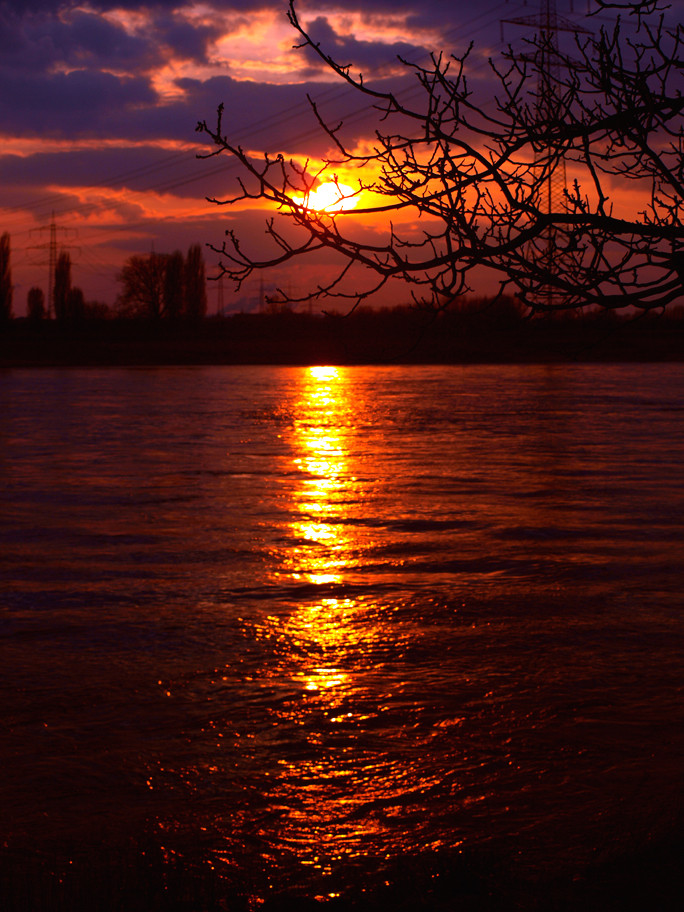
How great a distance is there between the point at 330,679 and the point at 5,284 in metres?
90.4

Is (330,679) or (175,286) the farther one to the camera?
(175,286)

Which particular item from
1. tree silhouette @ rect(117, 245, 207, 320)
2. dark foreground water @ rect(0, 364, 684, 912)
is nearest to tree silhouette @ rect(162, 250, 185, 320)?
tree silhouette @ rect(117, 245, 207, 320)

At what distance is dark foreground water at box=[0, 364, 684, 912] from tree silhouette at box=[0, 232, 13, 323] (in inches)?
3053

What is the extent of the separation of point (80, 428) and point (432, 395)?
47.8 ft

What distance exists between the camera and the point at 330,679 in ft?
22.7

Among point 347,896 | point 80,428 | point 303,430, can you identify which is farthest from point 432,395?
point 347,896

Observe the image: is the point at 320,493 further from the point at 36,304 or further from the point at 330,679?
the point at 36,304

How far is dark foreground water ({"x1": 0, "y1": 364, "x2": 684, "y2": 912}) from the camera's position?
464 cm

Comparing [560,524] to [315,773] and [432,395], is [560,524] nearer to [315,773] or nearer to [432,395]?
[315,773]

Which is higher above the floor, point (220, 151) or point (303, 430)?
point (220, 151)

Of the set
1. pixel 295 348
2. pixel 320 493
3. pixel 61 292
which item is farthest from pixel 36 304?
pixel 320 493

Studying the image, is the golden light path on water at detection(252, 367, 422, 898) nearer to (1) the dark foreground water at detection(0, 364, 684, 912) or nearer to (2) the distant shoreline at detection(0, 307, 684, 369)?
(1) the dark foreground water at detection(0, 364, 684, 912)

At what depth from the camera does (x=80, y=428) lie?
966 inches

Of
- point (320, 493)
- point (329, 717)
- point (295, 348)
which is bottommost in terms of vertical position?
point (329, 717)
